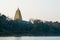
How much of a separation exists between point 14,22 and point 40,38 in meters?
4.62

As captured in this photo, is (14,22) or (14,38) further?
(14,38)

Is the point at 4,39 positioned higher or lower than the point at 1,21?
lower

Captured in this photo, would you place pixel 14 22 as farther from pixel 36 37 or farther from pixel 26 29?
pixel 36 37

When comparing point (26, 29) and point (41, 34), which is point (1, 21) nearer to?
point (26, 29)

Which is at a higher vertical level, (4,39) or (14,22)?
(14,22)

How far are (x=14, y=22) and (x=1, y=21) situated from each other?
107 centimetres

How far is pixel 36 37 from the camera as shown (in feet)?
81.1

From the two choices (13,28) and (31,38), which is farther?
(31,38)

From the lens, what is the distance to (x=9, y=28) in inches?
794

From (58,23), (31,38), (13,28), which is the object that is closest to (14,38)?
(31,38)

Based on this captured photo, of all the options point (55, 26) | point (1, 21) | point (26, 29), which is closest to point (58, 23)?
point (55, 26)

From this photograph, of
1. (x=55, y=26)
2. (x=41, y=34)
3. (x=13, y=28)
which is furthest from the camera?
(x=41, y=34)

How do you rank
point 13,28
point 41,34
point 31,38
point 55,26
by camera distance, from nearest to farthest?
point 55,26, point 13,28, point 41,34, point 31,38

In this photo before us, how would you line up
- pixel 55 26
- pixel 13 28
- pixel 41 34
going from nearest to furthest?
pixel 55 26, pixel 13 28, pixel 41 34
